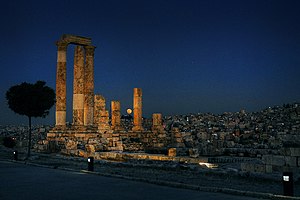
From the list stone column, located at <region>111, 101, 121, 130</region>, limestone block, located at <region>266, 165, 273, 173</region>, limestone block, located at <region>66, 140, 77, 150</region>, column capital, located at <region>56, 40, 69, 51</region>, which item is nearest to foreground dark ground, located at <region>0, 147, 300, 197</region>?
limestone block, located at <region>266, 165, 273, 173</region>

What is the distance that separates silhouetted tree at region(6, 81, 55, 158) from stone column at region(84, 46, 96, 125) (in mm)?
6629

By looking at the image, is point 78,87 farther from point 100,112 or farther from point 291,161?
point 291,161

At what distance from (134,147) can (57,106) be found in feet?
24.8

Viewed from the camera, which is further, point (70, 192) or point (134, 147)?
point (134, 147)

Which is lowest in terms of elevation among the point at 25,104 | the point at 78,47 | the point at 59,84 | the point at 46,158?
the point at 46,158

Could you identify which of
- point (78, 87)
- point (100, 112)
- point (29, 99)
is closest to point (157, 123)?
point (100, 112)

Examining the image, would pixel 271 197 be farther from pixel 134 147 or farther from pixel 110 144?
pixel 134 147

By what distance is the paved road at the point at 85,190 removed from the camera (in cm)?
823

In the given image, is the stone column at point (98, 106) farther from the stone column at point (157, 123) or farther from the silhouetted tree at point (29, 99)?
the silhouetted tree at point (29, 99)

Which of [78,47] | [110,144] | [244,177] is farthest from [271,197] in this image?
[78,47]

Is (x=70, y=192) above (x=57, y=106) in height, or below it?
below

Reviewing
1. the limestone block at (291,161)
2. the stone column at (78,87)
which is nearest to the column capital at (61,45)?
the stone column at (78,87)

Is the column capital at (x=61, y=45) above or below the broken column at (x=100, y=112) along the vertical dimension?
above

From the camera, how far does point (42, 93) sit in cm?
2167
